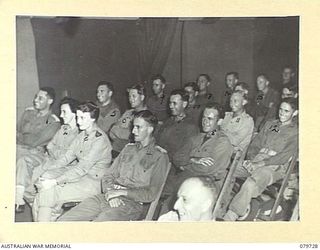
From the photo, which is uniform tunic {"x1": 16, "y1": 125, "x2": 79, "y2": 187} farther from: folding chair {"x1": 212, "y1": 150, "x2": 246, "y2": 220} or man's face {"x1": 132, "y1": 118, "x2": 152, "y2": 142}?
folding chair {"x1": 212, "y1": 150, "x2": 246, "y2": 220}

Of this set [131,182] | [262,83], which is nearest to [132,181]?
[131,182]

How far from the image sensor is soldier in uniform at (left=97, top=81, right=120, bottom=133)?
649 millimetres

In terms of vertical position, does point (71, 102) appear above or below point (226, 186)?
above

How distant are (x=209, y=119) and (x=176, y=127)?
45 millimetres

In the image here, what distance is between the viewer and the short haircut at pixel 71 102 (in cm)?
65

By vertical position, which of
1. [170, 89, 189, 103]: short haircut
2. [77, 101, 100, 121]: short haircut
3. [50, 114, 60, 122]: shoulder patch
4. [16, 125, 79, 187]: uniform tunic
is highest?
[170, 89, 189, 103]: short haircut

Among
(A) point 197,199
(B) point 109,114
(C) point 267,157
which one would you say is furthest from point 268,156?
(B) point 109,114

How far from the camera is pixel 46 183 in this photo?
0.65 meters

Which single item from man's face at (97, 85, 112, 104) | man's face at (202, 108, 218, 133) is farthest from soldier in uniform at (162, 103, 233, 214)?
man's face at (97, 85, 112, 104)

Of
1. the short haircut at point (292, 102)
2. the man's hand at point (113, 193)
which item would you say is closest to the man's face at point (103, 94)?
the man's hand at point (113, 193)

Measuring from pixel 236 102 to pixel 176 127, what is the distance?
0.28ft

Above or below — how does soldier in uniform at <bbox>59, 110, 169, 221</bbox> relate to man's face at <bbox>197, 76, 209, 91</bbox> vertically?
below

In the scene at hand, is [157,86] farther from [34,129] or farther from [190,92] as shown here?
[34,129]
